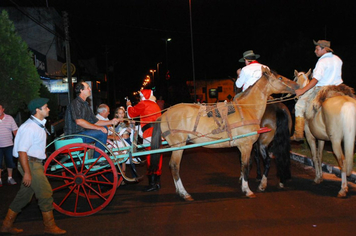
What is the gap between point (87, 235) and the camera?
4.80 metres

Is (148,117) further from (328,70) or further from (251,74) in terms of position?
(328,70)

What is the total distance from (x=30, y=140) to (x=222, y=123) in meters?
3.45

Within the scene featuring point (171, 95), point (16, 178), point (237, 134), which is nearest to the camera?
point (237, 134)

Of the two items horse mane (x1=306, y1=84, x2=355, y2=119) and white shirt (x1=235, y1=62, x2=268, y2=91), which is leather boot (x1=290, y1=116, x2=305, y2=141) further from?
white shirt (x1=235, y1=62, x2=268, y2=91)

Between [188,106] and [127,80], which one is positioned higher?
[127,80]

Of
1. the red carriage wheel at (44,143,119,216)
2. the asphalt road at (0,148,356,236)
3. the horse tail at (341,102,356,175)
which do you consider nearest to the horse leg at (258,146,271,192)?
the asphalt road at (0,148,356,236)

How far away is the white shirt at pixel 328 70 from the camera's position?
6699 mm

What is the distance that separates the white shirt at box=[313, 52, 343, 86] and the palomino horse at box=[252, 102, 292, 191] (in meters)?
1.08

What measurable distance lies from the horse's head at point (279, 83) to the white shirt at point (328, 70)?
1.71ft

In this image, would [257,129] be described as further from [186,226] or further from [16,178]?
[16,178]

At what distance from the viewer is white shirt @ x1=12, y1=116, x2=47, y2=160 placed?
461 centimetres

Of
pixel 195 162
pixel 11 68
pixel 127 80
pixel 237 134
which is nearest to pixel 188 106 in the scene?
pixel 237 134

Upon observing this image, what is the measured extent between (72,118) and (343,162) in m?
5.16

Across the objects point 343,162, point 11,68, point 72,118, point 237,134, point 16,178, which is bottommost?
point 16,178
